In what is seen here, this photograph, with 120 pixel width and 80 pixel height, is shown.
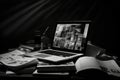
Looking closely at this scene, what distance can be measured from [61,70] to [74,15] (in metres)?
1.06

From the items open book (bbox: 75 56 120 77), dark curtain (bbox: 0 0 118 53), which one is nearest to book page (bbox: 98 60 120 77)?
open book (bbox: 75 56 120 77)

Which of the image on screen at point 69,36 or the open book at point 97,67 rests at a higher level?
the image on screen at point 69,36

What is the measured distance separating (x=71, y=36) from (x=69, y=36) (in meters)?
0.02

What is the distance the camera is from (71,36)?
1603 millimetres

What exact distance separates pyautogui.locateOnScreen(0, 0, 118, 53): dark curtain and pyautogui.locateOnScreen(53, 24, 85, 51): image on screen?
1.20ft

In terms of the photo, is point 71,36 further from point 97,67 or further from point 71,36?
point 97,67

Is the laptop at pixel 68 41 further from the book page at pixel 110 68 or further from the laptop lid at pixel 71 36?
the book page at pixel 110 68

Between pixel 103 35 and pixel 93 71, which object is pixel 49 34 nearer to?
pixel 103 35

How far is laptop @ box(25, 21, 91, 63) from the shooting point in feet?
4.92

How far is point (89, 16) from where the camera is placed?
Answer: 201 centimetres

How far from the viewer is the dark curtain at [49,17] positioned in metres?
1.99

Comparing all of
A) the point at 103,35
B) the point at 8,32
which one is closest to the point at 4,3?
the point at 8,32

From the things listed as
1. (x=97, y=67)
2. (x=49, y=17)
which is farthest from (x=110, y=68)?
(x=49, y=17)

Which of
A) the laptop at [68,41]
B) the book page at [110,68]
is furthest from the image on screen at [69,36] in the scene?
the book page at [110,68]
